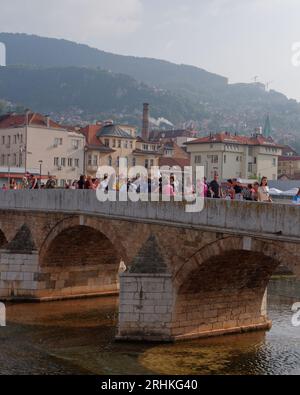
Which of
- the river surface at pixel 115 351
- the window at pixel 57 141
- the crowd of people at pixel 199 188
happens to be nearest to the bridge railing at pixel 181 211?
the crowd of people at pixel 199 188

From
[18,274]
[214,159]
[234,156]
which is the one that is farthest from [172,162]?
[18,274]

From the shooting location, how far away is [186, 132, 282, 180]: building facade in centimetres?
7544

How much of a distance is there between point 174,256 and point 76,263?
1054cm

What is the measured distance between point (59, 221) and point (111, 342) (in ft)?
26.0

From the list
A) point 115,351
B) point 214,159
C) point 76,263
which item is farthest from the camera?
point 214,159

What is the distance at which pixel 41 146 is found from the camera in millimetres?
62656

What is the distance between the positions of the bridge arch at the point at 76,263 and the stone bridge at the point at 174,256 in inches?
3.0

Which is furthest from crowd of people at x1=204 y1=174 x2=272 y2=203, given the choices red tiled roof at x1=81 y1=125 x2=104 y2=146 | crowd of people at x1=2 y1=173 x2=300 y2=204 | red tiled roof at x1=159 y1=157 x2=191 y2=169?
red tiled roof at x1=159 y1=157 x2=191 y2=169

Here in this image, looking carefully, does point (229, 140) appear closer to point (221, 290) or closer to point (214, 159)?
point (214, 159)

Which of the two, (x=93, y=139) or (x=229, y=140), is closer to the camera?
(x=93, y=139)

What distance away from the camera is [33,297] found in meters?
28.5

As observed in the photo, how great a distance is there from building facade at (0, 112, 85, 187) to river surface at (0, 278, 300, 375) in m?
36.7
